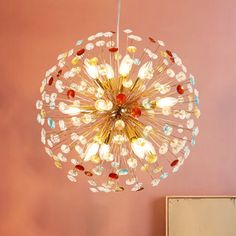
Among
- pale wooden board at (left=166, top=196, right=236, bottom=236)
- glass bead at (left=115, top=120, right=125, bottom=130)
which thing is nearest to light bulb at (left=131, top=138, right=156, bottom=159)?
glass bead at (left=115, top=120, right=125, bottom=130)

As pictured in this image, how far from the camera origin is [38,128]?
2445mm

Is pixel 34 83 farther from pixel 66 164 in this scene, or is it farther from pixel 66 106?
pixel 66 106

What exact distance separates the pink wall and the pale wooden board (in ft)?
0.30

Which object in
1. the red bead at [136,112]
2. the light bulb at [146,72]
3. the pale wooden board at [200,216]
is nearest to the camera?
the red bead at [136,112]

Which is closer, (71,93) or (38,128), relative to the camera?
(71,93)

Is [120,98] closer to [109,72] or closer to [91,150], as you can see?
[109,72]

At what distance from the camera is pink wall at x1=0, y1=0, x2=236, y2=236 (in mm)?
2406

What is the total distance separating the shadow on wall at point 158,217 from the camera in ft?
7.92

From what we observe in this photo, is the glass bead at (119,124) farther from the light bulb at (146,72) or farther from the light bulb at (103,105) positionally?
the light bulb at (146,72)

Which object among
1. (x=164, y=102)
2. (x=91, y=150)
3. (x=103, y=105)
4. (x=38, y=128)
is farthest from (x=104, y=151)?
(x=38, y=128)

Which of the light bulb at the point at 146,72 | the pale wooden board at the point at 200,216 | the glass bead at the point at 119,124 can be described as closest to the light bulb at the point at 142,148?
the glass bead at the point at 119,124

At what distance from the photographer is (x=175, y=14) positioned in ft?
8.55

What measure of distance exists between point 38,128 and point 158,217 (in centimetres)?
104

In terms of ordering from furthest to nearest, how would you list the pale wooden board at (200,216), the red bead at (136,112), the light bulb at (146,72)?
the pale wooden board at (200,216), the light bulb at (146,72), the red bead at (136,112)
